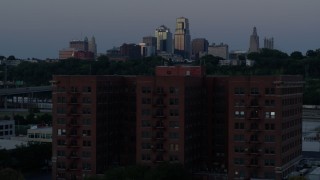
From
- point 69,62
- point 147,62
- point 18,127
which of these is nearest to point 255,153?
point 18,127

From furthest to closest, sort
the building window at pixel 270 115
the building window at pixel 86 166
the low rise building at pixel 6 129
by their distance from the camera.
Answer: the low rise building at pixel 6 129
the building window at pixel 86 166
the building window at pixel 270 115

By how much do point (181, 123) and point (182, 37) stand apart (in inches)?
5133

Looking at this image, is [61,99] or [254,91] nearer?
[254,91]

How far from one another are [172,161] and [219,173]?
2235 mm

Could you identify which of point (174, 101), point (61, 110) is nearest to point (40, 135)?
point (61, 110)

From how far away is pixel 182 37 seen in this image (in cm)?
15688

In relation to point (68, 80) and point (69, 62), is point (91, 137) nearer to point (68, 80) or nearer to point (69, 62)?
point (68, 80)

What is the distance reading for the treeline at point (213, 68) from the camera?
74.0 m

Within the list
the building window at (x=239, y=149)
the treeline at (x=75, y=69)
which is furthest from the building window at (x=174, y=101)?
the treeline at (x=75, y=69)

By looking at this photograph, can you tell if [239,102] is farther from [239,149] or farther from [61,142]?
[61,142]

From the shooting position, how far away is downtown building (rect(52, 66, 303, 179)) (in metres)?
26.6

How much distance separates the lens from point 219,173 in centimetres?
2830

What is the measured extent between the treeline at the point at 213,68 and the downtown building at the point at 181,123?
115 ft

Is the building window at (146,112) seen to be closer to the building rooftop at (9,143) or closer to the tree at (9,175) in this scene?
the tree at (9,175)
